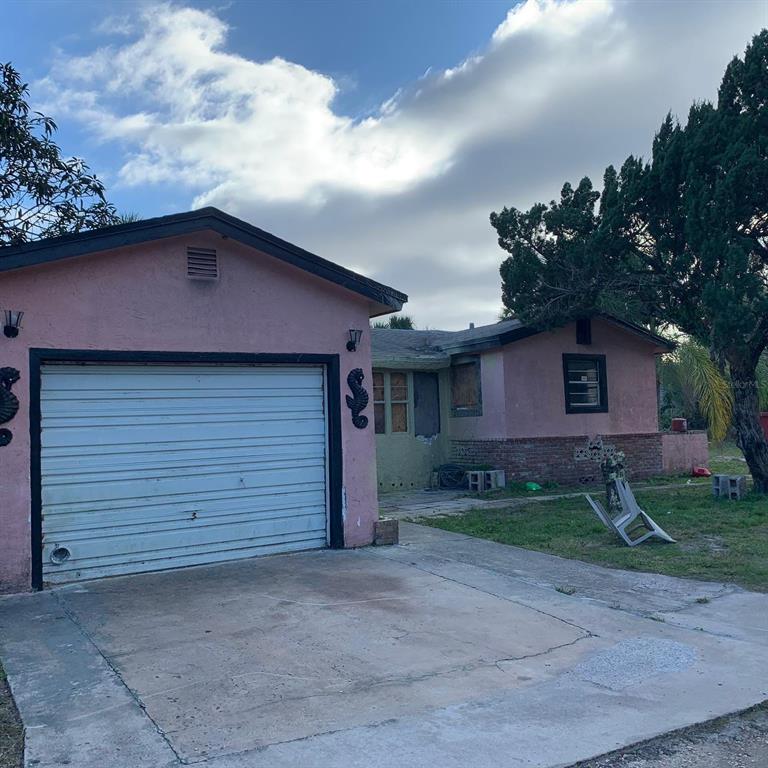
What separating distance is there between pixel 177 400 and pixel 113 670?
12.1 feet

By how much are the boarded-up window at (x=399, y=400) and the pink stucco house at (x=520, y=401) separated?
0.02 metres

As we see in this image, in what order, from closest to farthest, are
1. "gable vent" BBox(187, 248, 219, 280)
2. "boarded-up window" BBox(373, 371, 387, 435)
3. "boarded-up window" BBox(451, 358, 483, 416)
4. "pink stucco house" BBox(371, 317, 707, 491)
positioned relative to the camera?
1. "gable vent" BBox(187, 248, 219, 280)
2. "boarded-up window" BBox(373, 371, 387, 435)
3. "pink stucco house" BBox(371, 317, 707, 491)
4. "boarded-up window" BBox(451, 358, 483, 416)

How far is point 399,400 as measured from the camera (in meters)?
16.2

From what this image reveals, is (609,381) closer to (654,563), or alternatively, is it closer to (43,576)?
(654,563)

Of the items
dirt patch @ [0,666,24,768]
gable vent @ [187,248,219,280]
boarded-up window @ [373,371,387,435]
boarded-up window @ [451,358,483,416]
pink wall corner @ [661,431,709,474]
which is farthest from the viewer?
pink wall corner @ [661,431,709,474]

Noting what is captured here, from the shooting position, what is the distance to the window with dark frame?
16797mm

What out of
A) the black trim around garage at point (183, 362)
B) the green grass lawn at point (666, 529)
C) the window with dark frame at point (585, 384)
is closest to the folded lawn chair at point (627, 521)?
the green grass lawn at point (666, 529)

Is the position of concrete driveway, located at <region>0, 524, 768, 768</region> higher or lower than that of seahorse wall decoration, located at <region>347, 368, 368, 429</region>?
lower

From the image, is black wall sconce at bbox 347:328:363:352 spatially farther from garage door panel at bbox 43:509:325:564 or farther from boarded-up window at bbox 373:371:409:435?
boarded-up window at bbox 373:371:409:435

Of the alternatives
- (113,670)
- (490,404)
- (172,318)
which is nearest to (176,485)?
(172,318)

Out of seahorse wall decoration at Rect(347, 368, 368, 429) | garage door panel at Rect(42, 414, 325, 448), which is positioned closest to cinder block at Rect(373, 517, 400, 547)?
seahorse wall decoration at Rect(347, 368, 368, 429)

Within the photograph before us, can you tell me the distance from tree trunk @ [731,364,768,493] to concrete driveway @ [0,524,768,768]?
6933 millimetres

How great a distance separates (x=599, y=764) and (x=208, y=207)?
254 inches

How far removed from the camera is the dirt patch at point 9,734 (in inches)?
153
